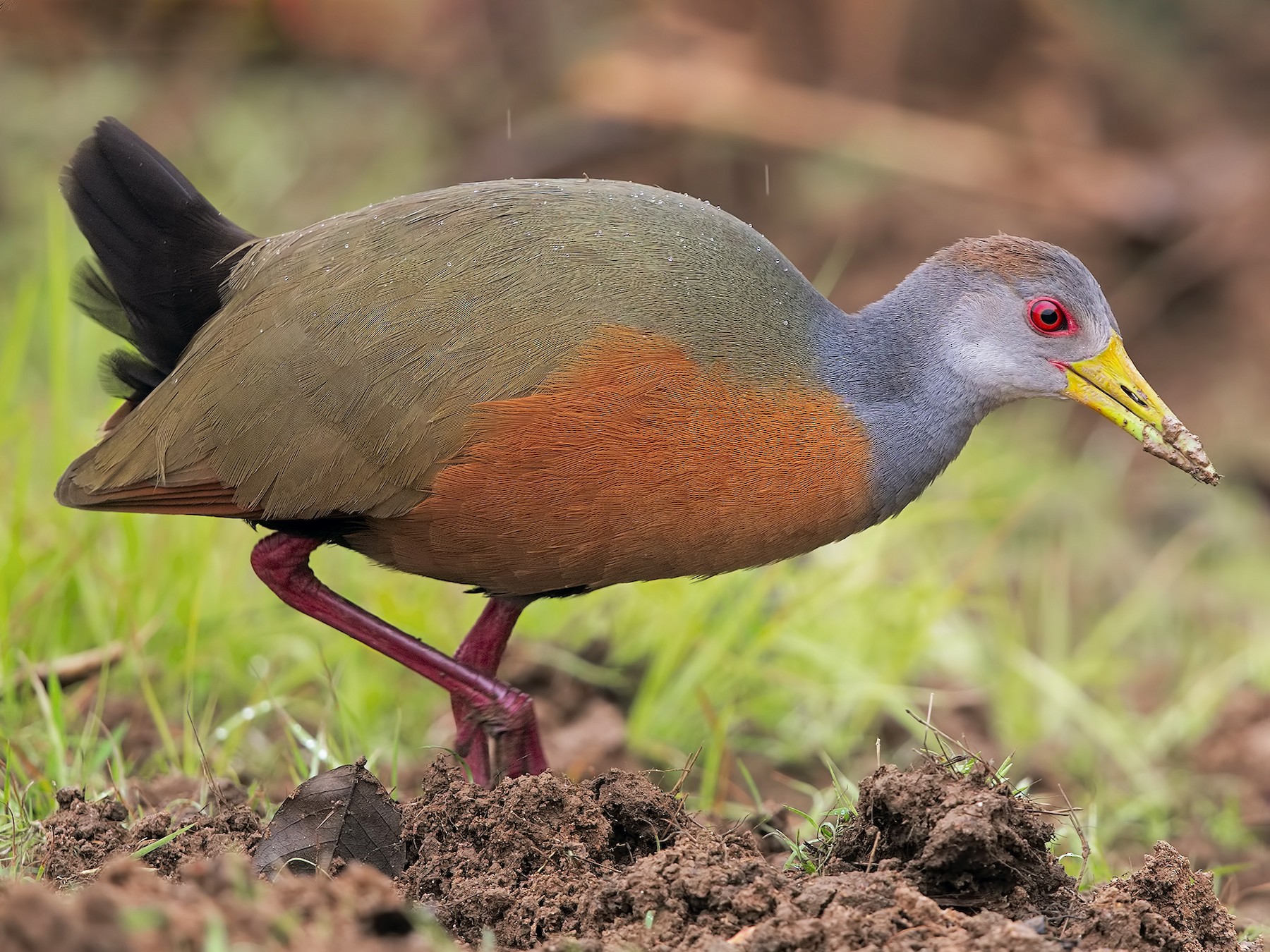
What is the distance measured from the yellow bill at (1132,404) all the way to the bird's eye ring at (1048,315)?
111mm

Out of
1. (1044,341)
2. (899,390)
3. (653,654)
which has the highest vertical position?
(1044,341)

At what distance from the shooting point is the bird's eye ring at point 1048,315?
412 centimetres

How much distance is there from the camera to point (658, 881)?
279cm

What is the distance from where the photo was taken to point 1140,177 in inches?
381

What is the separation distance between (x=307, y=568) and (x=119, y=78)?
23.9 ft

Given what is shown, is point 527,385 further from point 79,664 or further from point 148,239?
point 79,664

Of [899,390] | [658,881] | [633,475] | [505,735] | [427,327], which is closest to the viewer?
[658,881]

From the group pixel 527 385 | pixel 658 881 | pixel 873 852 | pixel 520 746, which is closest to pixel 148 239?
pixel 527 385

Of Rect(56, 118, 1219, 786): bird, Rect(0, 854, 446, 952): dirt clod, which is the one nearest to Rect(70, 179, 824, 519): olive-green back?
Rect(56, 118, 1219, 786): bird

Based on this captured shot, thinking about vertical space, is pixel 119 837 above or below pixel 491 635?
below

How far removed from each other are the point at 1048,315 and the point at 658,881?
2.09 m

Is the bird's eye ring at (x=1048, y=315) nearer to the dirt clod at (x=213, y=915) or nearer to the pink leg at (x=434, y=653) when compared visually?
the pink leg at (x=434, y=653)

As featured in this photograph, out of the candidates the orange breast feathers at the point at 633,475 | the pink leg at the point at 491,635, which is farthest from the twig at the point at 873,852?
the pink leg at the point at 491,635

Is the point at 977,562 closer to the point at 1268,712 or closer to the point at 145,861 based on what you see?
the point at 1268,712
